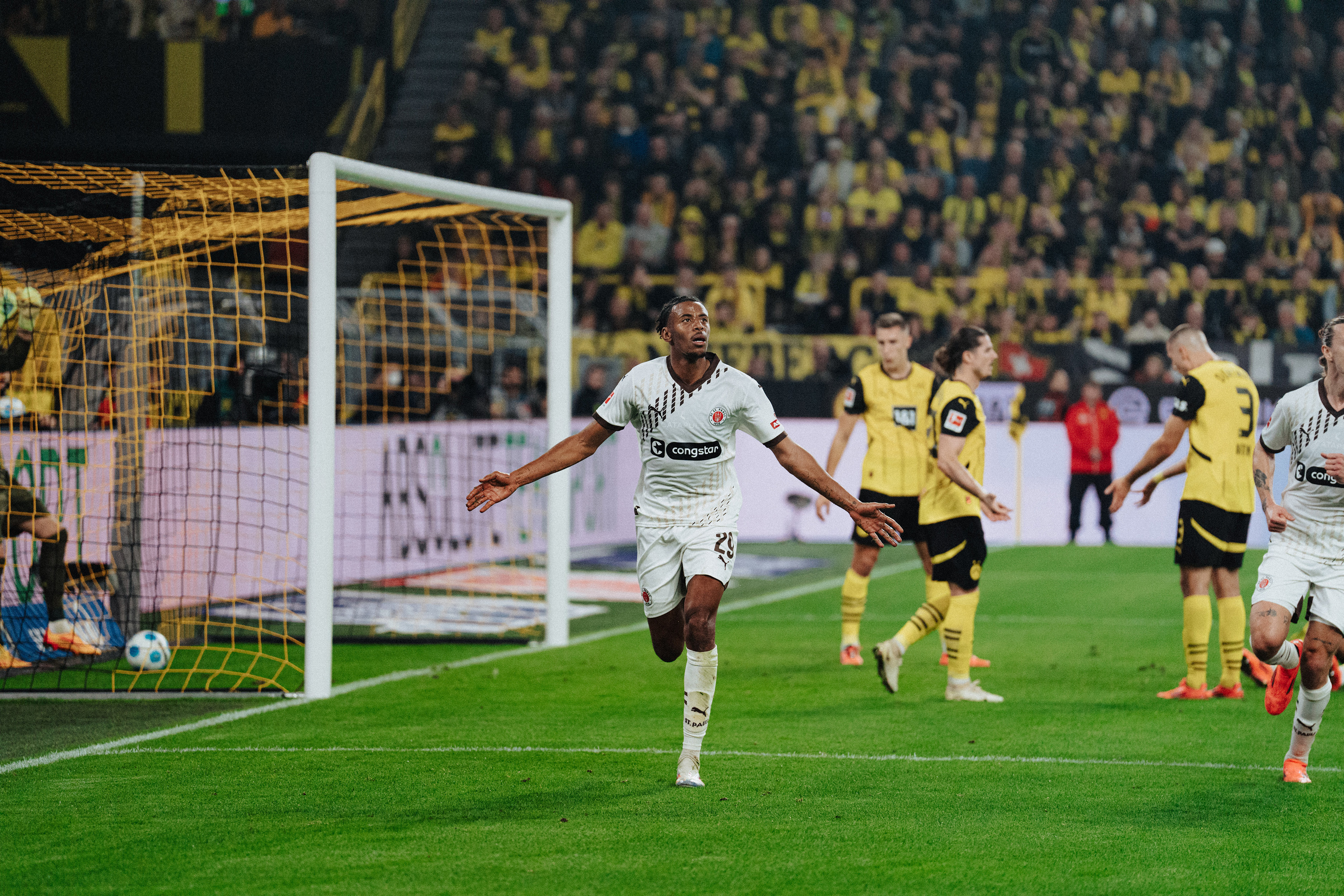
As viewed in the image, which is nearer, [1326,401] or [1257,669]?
[1326,401]

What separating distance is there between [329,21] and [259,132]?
3.50m

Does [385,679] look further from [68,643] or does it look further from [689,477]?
[689,477]

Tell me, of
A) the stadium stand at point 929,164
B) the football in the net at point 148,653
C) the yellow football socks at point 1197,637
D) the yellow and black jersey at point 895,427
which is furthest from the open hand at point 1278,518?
the stadium stand at point 929,164

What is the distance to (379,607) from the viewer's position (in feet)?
42.6

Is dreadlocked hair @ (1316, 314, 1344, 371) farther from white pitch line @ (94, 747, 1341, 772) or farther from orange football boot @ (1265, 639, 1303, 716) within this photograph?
white pitch line @ (94, 747, 1341, 772)

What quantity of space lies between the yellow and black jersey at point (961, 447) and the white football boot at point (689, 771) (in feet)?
9.07

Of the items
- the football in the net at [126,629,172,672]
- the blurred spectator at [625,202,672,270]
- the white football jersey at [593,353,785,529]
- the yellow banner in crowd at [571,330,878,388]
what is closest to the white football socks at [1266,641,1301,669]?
the white football jersey at [593,353,785,529]

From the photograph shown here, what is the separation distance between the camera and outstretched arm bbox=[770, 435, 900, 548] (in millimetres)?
6316

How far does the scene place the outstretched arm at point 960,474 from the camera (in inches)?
328

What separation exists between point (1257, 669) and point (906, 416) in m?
2.57

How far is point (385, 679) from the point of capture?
31.1 feet

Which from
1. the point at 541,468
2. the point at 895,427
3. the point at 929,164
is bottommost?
the point at 541,468

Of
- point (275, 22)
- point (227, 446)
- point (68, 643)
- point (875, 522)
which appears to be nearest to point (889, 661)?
point (875, 522)

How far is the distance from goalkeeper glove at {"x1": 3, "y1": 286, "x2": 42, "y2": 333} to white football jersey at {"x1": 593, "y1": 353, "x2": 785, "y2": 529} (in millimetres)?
4703
